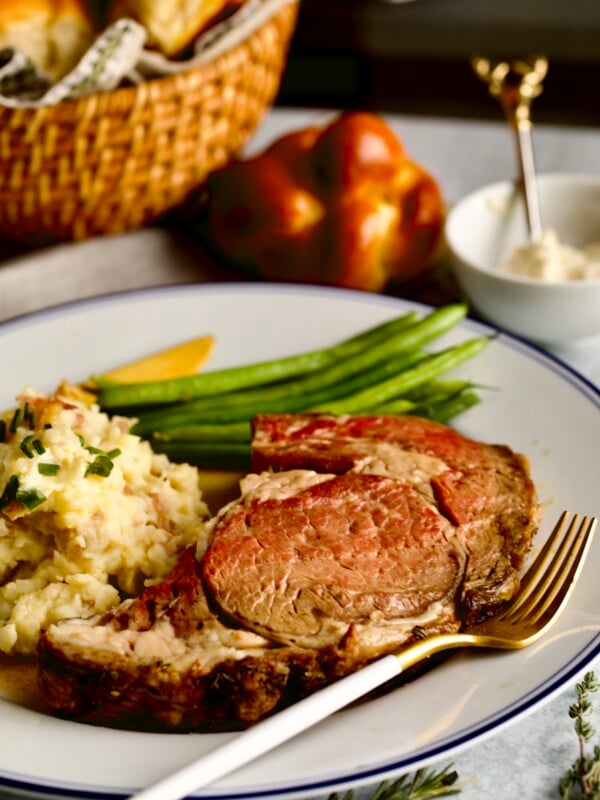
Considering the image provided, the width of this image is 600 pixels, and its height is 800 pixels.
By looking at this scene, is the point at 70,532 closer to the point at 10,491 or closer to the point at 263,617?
the point at 10,491

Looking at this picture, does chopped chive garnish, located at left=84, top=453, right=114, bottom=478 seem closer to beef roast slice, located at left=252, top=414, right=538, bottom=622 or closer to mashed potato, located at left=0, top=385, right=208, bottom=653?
mashed potato, located at left=0, top=385, right=208, bottom=653

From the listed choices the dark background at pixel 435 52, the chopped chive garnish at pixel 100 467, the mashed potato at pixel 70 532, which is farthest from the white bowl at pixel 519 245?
the dark background at pixel 435 52

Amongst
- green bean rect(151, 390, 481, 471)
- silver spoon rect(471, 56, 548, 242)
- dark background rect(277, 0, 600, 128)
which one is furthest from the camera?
dark background rect(277, 0, 600, 128)

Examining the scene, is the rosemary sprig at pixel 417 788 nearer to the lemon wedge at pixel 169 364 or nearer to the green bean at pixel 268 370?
the green bean at pixel 268 370

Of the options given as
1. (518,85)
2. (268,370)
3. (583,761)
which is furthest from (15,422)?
(518,85)

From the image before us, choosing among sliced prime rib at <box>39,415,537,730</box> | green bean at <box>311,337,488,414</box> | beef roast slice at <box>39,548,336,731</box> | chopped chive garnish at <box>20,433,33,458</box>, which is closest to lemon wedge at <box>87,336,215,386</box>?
green bean at <box>311,337,488,414</box>

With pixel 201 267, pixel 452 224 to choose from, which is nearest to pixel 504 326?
pixel 452 224

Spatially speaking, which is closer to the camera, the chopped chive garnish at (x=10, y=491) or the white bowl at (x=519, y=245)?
the chopped chive garnish at (x=10, y=491)

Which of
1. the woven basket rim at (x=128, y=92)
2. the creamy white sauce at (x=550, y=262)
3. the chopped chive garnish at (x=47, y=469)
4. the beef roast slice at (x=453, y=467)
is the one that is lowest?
the beef roast slice at (x=453, y=467)
